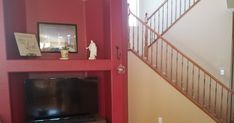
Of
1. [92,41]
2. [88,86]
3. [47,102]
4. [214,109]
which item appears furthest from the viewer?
[214,109]

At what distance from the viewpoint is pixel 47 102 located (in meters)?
2.45

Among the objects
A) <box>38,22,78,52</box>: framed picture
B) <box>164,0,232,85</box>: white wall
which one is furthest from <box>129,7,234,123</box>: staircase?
<box>38,22,78,52</box>: framed picture

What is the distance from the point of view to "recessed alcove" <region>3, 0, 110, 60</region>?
8.08ft

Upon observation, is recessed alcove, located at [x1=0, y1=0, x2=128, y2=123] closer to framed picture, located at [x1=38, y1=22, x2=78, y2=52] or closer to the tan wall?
framed picture, located at [x1=38, y1=22, x2=78, y2=52]

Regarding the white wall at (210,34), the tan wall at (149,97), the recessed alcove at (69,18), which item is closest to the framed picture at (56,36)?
the recessed alcove at (69,18)

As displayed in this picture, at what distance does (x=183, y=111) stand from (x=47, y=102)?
2707 mm

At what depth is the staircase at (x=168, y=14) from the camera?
196 inches

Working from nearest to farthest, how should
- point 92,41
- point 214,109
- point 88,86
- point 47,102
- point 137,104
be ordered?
point 47,102 → point 88,86 → point 92,41 → point 137,104 → point 214,109

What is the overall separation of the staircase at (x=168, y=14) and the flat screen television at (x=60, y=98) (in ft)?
9.00

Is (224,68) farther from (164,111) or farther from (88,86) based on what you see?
(88,86)

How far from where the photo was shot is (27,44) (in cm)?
248

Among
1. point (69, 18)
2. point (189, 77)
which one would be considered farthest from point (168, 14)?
point (69, 18)

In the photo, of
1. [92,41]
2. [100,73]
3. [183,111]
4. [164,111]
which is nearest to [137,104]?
[164,111]

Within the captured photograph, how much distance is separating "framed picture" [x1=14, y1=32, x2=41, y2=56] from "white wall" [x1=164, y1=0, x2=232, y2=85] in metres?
3.57
